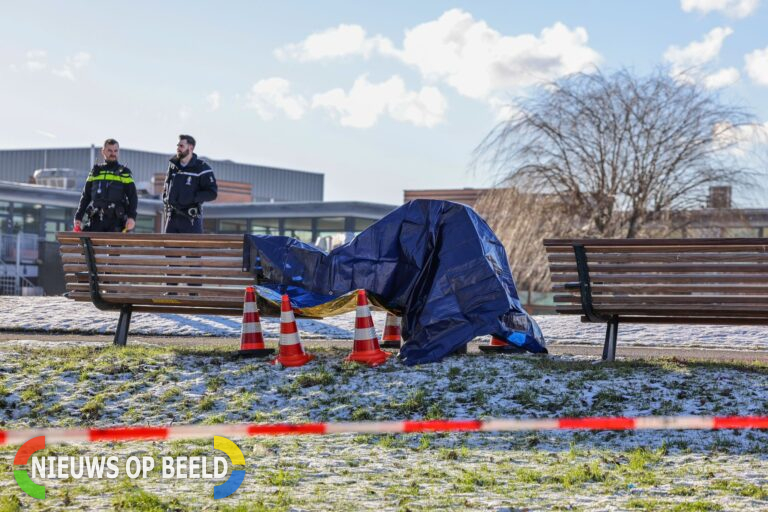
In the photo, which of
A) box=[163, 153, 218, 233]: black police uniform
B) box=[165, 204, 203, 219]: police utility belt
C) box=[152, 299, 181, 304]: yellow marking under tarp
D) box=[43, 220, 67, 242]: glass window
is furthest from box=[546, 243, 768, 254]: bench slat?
box=[43, 220, 67, 242]: glass window

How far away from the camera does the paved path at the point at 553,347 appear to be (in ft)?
32.4

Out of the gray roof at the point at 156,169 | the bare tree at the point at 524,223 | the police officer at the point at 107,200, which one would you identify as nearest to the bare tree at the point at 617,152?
the bare tree at the point at 524,223

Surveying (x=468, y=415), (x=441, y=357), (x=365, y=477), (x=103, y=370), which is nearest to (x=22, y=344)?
(x=103, y=370)

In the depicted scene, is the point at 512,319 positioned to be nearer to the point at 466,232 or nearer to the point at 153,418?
the point at 466,232

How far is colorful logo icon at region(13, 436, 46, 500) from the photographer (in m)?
4.72

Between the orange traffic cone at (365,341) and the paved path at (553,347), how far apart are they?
5.33ft

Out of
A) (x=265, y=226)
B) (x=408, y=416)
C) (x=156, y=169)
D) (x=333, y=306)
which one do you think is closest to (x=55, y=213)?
(x=265, y=226)

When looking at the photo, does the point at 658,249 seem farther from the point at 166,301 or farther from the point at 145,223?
the point at 145,223

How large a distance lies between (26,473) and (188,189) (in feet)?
22.8

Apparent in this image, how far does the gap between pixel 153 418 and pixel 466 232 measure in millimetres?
2690

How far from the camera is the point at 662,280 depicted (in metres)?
8.41

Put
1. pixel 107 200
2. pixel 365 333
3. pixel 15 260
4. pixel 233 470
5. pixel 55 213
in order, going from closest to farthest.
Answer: pixel 233 470 < pixel 365 333 < pixel 107 200 < pixel 15 260 < pixel 55 213

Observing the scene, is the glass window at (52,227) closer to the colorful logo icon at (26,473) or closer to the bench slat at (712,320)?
the bench slat at (712,320)

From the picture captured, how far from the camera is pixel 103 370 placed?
7.93 meters
